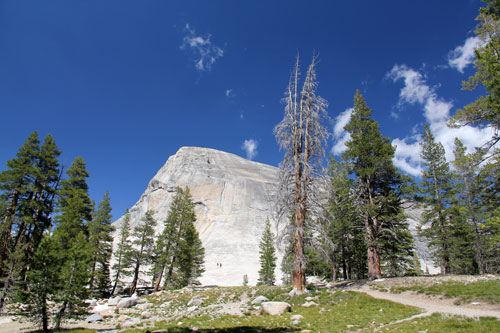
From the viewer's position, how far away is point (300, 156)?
16.5 meters

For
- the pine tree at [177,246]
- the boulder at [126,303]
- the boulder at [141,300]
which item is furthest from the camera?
the pine tree at [177,246]

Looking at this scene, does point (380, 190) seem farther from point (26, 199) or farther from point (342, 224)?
point (26, 199)

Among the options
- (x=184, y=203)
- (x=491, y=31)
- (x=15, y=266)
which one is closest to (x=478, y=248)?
(x=491, y=31)

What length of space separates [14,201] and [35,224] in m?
2.54

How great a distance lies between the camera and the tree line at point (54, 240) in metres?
12.3

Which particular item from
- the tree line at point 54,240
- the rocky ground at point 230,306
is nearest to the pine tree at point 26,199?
the tree line at point 54,240

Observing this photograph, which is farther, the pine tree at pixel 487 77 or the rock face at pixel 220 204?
the rock face at pixel 220 204

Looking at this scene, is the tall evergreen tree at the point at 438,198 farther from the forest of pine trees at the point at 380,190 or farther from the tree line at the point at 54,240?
the tree line at the point at 54,240

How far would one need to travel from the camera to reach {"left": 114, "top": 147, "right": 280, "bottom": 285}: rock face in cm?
6788

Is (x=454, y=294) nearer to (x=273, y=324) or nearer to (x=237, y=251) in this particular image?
(x=273, y=324)

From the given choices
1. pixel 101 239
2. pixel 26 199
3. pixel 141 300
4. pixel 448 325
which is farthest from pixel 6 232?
pixel 448 325

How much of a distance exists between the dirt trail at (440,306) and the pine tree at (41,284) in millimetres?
16529

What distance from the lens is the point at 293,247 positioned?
621 inches

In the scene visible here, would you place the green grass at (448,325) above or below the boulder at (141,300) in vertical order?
above
